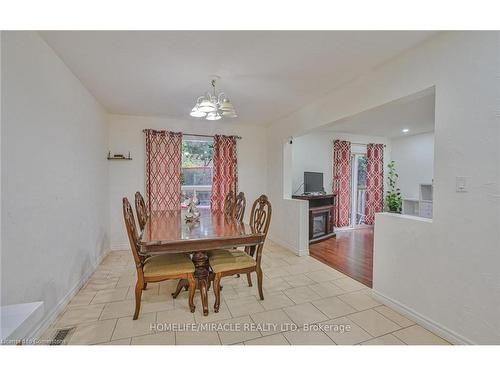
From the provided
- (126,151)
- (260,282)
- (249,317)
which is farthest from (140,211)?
(249,317)

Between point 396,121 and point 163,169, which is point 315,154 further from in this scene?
point 163,169

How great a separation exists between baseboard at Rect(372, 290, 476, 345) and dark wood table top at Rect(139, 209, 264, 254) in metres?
1.35

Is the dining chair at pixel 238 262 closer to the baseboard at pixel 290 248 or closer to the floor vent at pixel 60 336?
the floor vent at pixel 60 336

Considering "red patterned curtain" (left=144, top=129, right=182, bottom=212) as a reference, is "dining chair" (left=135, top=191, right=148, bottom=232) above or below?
below

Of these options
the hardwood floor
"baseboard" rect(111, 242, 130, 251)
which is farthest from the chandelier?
"baseboard" rect(111, 242, 130, 251)

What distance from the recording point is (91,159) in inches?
120

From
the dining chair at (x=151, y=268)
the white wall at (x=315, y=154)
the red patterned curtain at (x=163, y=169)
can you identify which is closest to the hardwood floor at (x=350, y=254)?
the white wall at (x=315, y=154)

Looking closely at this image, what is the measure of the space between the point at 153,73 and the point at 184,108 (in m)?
1.20

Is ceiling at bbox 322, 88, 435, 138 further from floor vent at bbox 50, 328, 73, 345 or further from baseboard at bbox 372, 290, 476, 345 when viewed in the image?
floor vent at bbox 50, 328, 73, 345

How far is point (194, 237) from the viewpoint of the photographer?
6.56ft

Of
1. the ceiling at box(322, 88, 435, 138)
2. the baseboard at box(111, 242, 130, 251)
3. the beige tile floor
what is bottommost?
the beige tile floor

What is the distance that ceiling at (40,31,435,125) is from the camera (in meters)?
1.80
